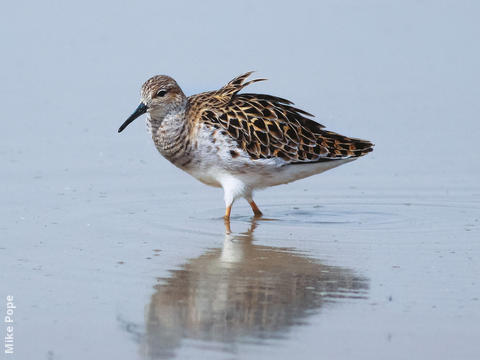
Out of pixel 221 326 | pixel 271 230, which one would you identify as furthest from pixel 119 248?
pixel 221 326

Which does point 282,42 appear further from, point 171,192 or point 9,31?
point 171,192

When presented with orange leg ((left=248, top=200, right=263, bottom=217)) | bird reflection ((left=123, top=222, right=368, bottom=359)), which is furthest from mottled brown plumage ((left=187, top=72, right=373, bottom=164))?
bird reflection ((left=123, top=222, right=368, bottom=359))

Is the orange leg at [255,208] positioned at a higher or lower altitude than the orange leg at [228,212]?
higher

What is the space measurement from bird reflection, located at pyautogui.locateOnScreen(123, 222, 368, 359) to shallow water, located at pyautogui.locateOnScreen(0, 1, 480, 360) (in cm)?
2

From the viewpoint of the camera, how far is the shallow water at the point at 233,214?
6.63 metres

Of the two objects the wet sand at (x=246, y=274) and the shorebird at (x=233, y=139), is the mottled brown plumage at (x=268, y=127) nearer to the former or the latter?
the shorebird at (x=233, y=139)

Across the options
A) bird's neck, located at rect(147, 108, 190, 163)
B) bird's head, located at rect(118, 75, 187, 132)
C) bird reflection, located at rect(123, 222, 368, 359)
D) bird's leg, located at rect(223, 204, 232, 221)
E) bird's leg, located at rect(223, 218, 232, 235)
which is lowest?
bird reflection, located at rect(123, 222, 368, 359)

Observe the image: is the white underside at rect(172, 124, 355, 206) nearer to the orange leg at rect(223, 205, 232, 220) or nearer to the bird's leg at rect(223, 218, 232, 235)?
the orange leg at rect(223, 205, 232, 220)

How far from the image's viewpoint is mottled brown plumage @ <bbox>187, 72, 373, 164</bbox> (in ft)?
33.8

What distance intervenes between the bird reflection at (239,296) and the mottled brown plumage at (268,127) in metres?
1.53

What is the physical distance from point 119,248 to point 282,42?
29.2ft

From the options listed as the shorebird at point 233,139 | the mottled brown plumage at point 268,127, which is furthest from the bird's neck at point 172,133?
the mottled brown plumage at point 268,127

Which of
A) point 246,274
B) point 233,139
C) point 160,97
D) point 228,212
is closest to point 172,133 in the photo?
point 160,97

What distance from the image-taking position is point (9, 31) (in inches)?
684
